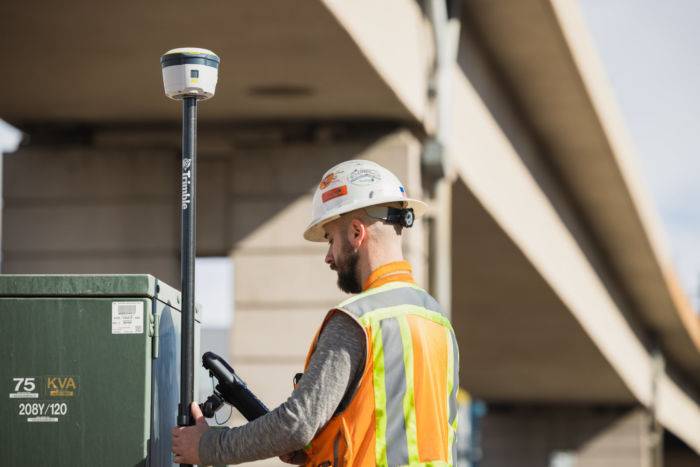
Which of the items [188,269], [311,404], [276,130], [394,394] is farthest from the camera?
[276,130]

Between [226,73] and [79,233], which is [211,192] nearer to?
[79,233]

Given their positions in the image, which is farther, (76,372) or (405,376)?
→ (76,372)

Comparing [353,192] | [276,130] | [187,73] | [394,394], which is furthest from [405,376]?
[276,130]

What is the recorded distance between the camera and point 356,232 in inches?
187

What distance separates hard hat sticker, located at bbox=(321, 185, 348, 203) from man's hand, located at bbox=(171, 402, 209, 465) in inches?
33.0

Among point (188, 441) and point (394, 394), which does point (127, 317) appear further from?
point (394, 394)

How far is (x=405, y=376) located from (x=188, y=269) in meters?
0.81

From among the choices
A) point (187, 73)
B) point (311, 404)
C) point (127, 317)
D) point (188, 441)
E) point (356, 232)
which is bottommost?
point (188, 441)

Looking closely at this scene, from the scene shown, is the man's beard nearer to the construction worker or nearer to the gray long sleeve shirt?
the construction worker

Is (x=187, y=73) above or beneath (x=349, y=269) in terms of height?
above

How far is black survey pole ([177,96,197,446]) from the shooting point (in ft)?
15.4

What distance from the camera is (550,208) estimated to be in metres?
22.6

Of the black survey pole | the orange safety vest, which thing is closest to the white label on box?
the black survey pole

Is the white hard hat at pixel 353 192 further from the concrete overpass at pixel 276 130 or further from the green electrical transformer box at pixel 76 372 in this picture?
the concrete overpass at pixel 276 130
